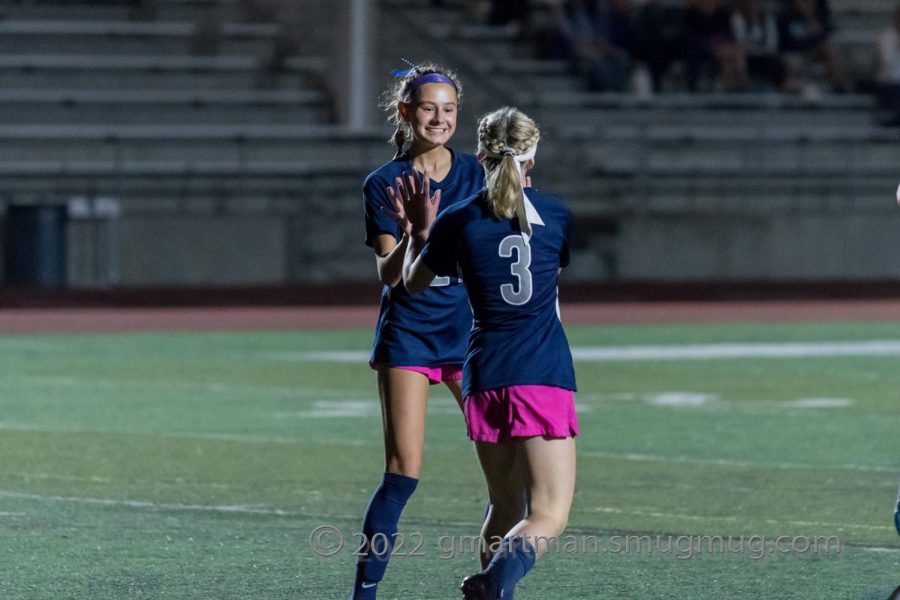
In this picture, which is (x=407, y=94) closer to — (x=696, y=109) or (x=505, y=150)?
(x=505, y=150)

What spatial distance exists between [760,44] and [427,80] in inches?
917

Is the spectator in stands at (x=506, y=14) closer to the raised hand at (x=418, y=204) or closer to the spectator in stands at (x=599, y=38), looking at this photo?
the spectator in stands at (x=599, y=38)

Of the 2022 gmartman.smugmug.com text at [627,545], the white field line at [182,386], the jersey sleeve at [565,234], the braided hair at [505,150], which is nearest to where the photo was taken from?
the braided hair at [505,150]

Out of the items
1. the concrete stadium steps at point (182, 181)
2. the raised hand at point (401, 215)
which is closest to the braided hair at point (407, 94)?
the raised hand at point (401, 215)

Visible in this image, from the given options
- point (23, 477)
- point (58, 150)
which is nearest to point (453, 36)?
point (58, 150)

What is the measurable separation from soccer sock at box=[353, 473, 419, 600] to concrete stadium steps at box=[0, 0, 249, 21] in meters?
21.5

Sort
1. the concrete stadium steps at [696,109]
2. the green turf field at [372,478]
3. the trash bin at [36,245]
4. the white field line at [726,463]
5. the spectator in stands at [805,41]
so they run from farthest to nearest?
the spectator in stands at [805,41] < the concrete stadium steps at [696,109] < the trash bin at [36,245] < the white field line at [726,463] < the green turf field at [372,478]

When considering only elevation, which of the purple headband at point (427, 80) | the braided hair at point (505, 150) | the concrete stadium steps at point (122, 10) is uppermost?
the concrete stadium steps at point (122, 10)

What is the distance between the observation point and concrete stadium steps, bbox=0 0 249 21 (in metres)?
26.7

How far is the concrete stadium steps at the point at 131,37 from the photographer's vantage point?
26.2 metres

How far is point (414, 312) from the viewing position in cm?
632

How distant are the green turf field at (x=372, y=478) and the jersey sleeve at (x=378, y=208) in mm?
1337

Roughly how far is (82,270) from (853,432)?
14408mm

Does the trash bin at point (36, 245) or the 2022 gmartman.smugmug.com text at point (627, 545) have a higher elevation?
the 2022 gmartman.smugmug.com text at point (627, 545)
